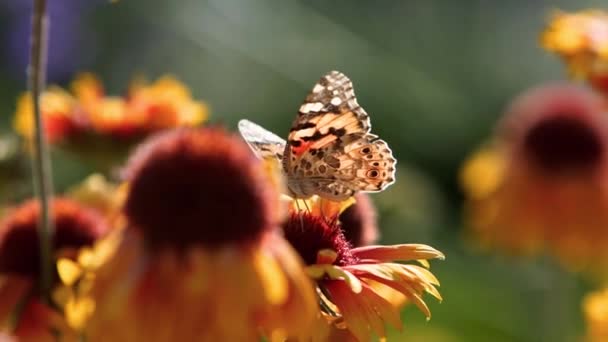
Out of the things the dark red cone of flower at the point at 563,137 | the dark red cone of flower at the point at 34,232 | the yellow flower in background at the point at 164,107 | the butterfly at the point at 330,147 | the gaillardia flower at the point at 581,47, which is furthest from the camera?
the dark red cone of flower at the point at 563,137

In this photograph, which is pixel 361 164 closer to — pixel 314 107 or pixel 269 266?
pixel 314 107

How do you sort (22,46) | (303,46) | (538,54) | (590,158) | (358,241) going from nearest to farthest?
(358,241) < (590,158) < (303,46) < (22,46) < (538,54)

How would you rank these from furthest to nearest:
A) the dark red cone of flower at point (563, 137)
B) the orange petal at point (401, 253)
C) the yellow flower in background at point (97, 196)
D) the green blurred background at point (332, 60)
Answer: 1. the green blurred background at point (332, 60)
2. the dark red cone of flower at point (563, 137)
3. the yellow flower in background at point (97, 196)
4. the orange petal at point (401, 253)

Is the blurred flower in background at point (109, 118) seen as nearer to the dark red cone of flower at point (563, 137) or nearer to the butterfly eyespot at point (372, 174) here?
the butterfly eyespot at point (372, 174)

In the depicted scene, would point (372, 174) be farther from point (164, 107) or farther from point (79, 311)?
point (164, 107)

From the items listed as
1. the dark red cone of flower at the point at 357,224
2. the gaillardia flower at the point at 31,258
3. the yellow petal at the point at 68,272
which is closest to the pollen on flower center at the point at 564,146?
the dark red cone of flower at the point at 357,224

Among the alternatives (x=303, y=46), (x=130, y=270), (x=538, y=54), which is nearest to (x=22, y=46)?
(x=303, y=46)

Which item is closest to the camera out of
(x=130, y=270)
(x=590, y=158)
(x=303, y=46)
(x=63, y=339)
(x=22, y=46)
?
(x=130, y=270)

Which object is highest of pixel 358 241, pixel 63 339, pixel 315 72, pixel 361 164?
pixel 361 164

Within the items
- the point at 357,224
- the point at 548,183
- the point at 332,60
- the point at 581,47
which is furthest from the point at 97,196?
the point at 332,60
